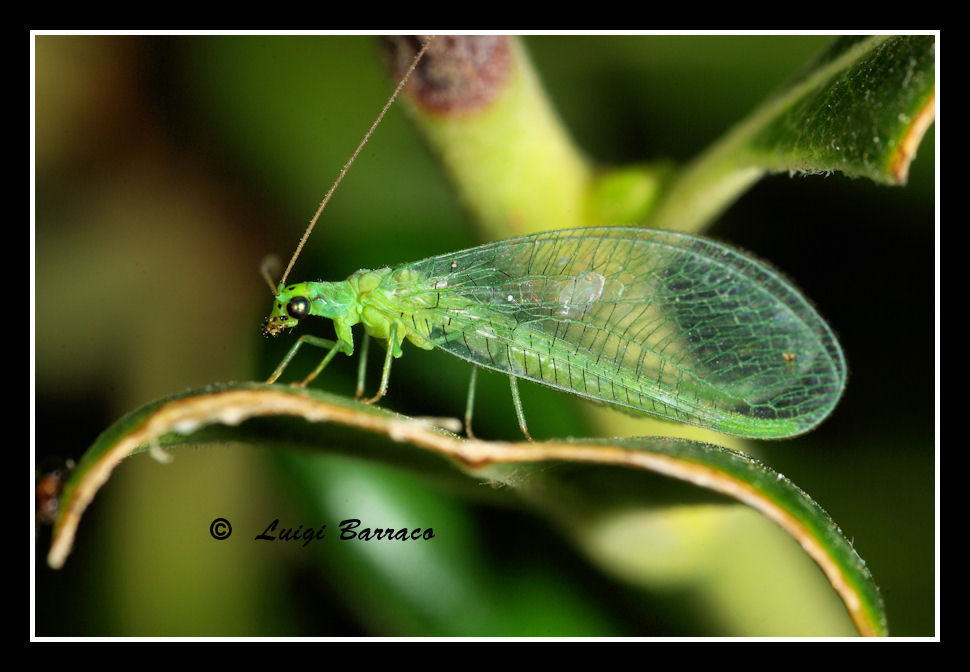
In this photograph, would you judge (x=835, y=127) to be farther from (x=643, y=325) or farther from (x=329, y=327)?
(x=329, y=327)

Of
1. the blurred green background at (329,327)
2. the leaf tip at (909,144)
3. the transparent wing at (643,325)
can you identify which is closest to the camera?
the leaf tip at (909,144)

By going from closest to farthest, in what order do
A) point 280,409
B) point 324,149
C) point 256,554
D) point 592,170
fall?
point 280,409 → point 592,170 → point 256,554 → point 324,149

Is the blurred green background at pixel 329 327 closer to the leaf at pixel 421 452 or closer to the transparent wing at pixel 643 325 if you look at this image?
the transparent wing at pixel 643 325

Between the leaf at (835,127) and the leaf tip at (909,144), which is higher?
the leaf at (835,127)

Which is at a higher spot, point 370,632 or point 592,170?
point 592,170

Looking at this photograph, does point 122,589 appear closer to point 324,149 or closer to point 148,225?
point 148,225

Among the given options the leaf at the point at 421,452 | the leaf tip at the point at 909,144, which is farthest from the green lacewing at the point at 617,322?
the leaf at the point at 421,452

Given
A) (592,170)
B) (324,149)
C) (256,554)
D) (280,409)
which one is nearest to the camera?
(280,409)

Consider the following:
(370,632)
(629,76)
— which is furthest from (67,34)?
(370,632)
